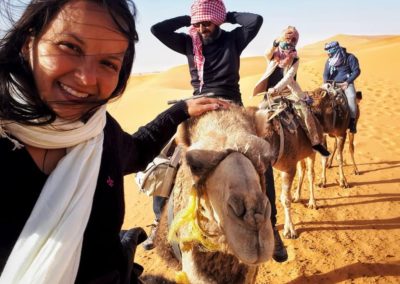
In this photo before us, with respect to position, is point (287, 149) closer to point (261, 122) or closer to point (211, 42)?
point (211, 42)

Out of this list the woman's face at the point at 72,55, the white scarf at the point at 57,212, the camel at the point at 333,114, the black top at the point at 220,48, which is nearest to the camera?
the white scarf at the point at 57,212

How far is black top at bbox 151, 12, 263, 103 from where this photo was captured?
11.4ft

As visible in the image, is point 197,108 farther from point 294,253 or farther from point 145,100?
point 145,100

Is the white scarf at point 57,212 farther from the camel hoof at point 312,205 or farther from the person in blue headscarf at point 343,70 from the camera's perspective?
the person in blue headscarf at point 343,70

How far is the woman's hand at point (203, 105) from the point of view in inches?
85.0

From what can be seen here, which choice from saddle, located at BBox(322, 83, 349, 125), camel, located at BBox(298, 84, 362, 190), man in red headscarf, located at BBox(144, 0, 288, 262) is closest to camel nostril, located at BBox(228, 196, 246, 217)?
man in red headscarf, located at BBox(144, 0, 288, 262)

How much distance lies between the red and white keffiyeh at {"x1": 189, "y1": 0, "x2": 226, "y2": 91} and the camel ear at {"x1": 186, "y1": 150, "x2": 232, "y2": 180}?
1.66m

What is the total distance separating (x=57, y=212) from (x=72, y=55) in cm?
58

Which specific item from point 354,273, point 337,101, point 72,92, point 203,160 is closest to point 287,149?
point 354,273

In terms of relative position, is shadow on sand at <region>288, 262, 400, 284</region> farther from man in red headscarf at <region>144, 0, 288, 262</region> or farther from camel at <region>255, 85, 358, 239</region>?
man in red headscarf at <region>144, 0, 288, 262</region>

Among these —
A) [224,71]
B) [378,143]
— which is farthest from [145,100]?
[224,71]

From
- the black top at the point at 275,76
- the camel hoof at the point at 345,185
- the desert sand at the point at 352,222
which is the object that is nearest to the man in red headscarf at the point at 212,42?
the desert sand at the point at 352,222

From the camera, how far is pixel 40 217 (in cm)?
124

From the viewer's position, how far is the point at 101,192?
1.51 meters
